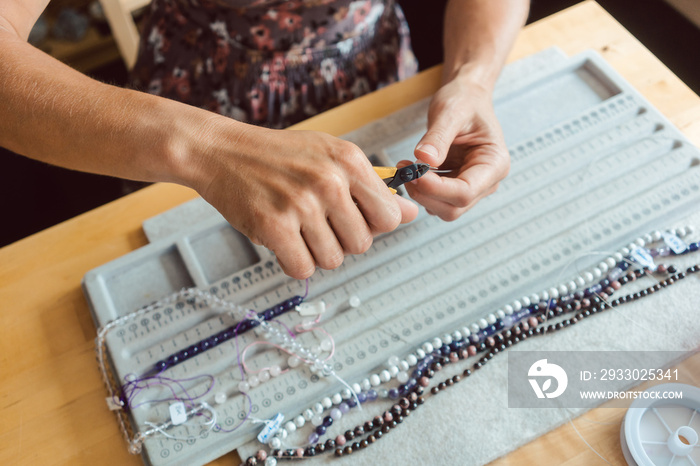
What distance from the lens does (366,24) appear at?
114 cm

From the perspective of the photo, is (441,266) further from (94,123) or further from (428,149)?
(94,123)

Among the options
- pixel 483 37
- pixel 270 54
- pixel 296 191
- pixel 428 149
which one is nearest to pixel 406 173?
pixel 428 149

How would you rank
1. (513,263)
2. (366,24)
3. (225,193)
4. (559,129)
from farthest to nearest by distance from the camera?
(366,24)
(559,129)
(513,263)
(225,193)

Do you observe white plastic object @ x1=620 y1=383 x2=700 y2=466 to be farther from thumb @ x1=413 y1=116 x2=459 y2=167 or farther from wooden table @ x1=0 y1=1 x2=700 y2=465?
thumb @ x1=413 y1=116 x2=459 y2=167

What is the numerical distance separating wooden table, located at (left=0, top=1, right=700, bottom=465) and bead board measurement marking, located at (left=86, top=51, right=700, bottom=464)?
0.20 ft

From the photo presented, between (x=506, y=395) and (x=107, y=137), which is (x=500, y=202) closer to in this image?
(x=506, y=395)

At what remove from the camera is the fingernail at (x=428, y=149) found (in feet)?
2.60

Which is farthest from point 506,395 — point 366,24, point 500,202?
point 366,24

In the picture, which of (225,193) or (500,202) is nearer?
(225,193)

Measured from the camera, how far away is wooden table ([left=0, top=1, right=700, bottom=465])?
761mm

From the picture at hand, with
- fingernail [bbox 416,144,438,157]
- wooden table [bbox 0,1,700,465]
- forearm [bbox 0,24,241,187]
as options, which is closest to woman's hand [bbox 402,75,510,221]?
fingernail [bbox 416,144,438,157]

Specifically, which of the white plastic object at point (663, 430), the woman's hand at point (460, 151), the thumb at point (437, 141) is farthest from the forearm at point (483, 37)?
the white plastic object at point (663, 430)

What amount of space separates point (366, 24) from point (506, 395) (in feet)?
2.59

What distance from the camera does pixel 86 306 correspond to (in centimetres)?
88
